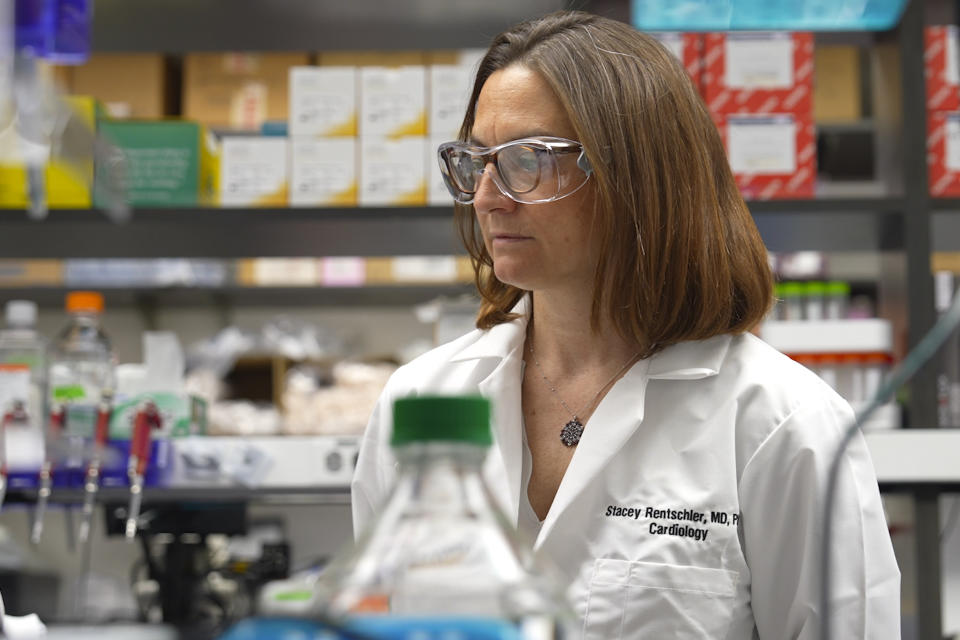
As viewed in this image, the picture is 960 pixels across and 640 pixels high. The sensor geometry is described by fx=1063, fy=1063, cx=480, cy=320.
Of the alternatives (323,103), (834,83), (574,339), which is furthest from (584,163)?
(834,83)

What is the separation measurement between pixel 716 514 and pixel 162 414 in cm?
137

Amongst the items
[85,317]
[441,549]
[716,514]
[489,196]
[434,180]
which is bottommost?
[716,514]

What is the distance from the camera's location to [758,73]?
87.4 inches

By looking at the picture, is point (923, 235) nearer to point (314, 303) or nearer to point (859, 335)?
point (859, 335)

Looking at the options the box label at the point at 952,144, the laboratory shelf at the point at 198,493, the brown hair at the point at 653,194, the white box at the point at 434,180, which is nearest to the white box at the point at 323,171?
the white box at the point at 434,180

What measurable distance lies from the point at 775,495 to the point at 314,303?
2.37m

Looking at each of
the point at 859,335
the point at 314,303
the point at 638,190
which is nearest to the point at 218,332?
the point at 314,303

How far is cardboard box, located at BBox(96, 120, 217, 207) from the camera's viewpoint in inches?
88.8

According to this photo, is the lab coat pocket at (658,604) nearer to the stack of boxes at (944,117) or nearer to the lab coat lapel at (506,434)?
the lab coat lapel at (506,434)

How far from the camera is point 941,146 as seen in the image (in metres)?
2.22

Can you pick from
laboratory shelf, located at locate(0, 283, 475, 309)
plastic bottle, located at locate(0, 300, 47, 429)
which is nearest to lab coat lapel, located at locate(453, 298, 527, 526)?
plastic bottle, located at locate(0, 300, 47, 429)

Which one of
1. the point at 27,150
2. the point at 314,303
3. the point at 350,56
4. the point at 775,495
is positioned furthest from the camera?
the point at 314,303

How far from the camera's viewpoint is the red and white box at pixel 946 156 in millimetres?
2217

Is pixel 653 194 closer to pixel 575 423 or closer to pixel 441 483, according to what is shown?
pixel 575 423
